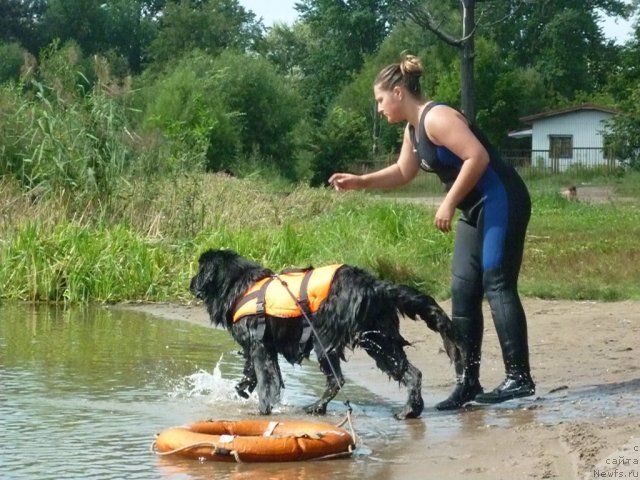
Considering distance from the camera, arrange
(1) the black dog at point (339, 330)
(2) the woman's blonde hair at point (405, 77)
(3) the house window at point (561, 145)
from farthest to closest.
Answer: (3) the house window at point (561, 145) → (2) the woman's blonde hair at point (405, 77) → (1) the black dog at point (339, 330)

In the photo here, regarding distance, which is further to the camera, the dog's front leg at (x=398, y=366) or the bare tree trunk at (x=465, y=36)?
the bare tree trunk at (x=465, y=36)

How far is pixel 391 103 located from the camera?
24.0ft

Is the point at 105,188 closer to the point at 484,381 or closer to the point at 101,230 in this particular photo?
the point at 101,230

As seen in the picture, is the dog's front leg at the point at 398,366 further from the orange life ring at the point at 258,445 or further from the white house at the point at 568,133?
the white house at the point at 568,133

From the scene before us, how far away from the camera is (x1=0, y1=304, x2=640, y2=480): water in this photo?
616 centimetres

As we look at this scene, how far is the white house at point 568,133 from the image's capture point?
6134 cm

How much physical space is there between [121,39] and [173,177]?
68086 mm

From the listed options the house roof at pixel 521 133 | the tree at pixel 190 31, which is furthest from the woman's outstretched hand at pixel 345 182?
the tree at pixel 190 31

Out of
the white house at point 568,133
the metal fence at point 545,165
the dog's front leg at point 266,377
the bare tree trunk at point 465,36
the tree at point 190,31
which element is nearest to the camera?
the dog's front leg at point 266,377

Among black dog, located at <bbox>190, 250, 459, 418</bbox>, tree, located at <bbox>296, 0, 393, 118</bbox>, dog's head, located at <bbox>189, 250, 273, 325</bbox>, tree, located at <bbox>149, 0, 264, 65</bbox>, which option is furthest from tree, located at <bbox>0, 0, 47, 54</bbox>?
black dog, located at <bbox>190, 250, 459, 418</bbox>

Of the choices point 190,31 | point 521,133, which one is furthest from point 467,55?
point 190,31

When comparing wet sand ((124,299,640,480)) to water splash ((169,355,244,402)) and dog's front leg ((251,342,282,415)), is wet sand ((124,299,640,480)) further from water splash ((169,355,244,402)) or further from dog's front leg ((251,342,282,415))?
water splash ((169,355,244,402))

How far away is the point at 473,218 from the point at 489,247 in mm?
212

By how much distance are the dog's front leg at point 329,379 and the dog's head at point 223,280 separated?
683 mm
